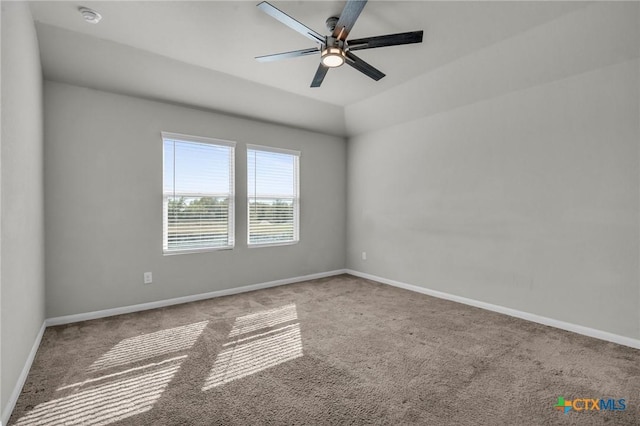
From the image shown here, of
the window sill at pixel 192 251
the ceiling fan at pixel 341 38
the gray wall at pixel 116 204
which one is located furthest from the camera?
the window sill at pixel 192 251

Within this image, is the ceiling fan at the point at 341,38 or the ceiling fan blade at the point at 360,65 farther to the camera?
the ceiling fan blade at the point at 360,65

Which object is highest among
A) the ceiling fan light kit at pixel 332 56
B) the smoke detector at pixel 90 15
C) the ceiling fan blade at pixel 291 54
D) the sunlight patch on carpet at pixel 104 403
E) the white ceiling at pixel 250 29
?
the white ceiling at pixel 250 29

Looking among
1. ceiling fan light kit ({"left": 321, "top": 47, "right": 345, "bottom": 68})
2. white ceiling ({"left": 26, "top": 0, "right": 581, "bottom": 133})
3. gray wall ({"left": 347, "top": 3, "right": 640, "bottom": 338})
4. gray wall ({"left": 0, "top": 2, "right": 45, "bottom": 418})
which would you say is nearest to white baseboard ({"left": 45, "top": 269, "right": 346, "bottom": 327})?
gray wall ({"left": 0, "top": 2, "right": 45, "bottom": 418})

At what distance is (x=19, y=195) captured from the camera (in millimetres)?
2133

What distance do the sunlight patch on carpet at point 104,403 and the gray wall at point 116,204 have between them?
1.69 metres

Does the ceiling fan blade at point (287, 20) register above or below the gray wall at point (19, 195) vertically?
above

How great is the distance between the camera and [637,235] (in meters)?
2.77

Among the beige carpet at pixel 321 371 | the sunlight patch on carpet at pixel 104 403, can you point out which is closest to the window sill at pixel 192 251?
the beige carpet at pixel 321 371

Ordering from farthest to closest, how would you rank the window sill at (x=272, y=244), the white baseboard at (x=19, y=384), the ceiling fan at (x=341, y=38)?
1. the window sill at (x=272, y=244)
2. the ceiling fan at (x=341, y=38)
3. the white baseboard at (x=19, y=384)

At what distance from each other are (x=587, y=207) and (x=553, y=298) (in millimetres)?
994

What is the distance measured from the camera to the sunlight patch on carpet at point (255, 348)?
2.31m

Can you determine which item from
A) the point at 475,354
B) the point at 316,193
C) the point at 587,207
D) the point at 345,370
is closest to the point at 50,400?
→ the point at 345,370

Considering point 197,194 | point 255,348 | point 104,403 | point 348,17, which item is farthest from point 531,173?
point 104,403

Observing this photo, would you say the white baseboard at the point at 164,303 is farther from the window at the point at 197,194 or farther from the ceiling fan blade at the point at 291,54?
the ceiling fan blade at the point at 291,54
